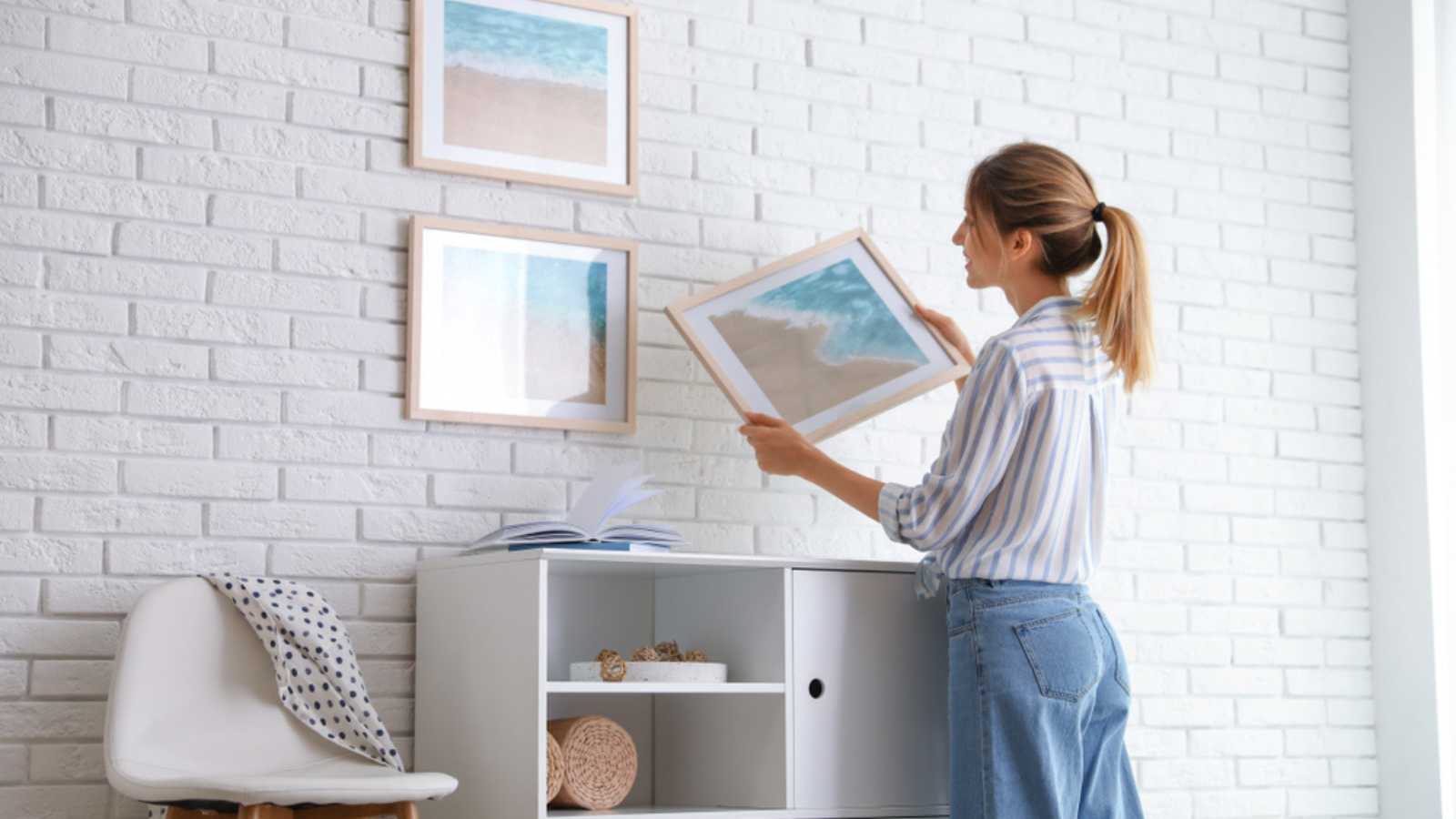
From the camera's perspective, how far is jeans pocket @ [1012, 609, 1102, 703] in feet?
7.68

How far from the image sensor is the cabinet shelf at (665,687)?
240 centimetres

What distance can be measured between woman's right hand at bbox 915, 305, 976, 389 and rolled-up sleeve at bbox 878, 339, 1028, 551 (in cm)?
59

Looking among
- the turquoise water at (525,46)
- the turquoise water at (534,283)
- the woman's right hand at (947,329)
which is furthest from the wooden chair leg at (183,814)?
the woman's right hand at (947,329)

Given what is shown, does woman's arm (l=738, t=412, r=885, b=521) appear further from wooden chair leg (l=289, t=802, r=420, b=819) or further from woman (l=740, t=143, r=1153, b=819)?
wooden chair leg (l=289, t=802, r=420, b=819)

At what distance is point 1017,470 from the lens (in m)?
2.41

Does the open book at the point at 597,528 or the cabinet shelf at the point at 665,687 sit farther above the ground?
the open book at the point at 597,528

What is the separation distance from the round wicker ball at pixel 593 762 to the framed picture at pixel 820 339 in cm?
60

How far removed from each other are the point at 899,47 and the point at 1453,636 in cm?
172

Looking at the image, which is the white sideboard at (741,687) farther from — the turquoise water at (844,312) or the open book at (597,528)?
the turquoise water at (844,312)

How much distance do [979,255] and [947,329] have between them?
1.43ft

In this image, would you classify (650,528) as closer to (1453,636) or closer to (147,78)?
(147,78)

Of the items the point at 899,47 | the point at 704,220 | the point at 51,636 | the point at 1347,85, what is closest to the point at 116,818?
the point at 51,636

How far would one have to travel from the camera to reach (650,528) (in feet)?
8.77

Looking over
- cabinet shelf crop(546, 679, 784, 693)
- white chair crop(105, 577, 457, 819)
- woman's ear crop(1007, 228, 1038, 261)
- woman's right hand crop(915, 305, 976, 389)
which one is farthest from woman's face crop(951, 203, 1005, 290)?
white chair crop(105, 577, 457, 819)
